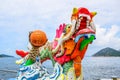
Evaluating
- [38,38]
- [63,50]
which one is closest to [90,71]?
[38,38]

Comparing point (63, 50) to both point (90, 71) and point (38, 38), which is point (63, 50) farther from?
point (90, 71)

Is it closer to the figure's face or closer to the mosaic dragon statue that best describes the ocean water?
the mosaic dragon statue

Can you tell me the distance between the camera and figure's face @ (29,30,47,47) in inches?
178

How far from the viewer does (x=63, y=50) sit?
4.33 meters

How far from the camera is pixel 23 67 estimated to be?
4641 mm

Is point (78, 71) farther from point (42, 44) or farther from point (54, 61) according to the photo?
point (42, 44)

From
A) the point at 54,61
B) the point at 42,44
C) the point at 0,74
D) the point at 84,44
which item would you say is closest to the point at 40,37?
the point at 42,44

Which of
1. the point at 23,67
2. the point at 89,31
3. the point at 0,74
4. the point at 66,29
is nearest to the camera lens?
the point at 89,31

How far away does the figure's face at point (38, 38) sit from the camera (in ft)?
14.8

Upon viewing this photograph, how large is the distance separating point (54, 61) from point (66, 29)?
549mm

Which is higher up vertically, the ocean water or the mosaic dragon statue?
the ocean water

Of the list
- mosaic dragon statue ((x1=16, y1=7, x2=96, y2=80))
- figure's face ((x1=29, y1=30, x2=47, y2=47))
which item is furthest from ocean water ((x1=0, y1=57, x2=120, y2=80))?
figure's face ((x1=29, y1=30, x2=47, y2=47))

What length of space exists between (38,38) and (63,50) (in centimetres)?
46

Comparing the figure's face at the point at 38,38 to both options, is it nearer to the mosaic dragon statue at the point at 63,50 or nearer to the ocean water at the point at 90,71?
the mosaic dragon statue at the point at 63,50
